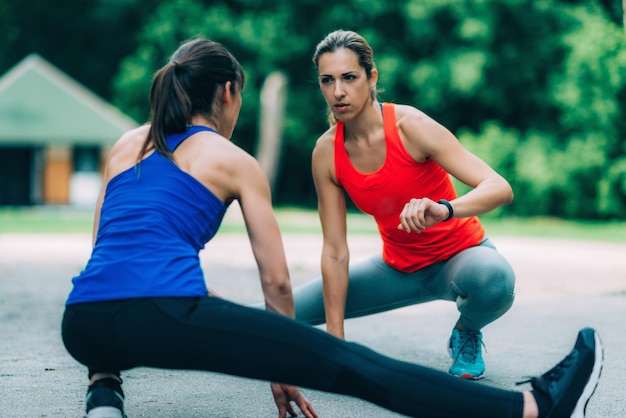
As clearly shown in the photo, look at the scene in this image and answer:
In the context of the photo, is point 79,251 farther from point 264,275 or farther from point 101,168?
point 101,168

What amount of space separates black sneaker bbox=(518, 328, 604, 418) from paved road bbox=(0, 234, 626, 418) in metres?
0.83

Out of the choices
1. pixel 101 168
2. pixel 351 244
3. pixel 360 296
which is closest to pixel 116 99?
pixel 101 168

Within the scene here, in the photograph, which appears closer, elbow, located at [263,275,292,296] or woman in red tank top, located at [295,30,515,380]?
elbow, located at [263,275,292,296]

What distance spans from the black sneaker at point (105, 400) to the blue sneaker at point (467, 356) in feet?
6.06

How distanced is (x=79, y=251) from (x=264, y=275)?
10466mm

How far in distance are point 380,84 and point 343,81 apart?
1887cm

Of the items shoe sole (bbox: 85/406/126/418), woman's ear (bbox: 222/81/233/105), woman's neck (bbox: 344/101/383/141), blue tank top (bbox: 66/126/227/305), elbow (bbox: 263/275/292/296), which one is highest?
woman's ear (bbox: 222/81/233/105)

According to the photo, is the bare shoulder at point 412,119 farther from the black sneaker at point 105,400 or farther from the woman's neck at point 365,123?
the black sneaker at point 105,400

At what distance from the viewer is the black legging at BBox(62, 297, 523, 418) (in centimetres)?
266

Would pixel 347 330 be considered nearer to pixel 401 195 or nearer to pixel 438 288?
pixel 438 288

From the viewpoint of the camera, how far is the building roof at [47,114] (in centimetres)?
2884

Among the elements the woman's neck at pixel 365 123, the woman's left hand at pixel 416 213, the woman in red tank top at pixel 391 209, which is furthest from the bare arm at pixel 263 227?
the woman's neck at pixel 365 123

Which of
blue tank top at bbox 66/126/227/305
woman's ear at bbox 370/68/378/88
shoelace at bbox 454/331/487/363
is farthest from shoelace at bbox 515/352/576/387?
woman's ear at bbox 370/68/378/88

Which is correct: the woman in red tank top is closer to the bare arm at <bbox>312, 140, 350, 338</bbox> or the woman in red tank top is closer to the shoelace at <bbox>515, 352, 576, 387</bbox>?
the bare arm at <bbox>312, 140, 350, 338</bbox>
